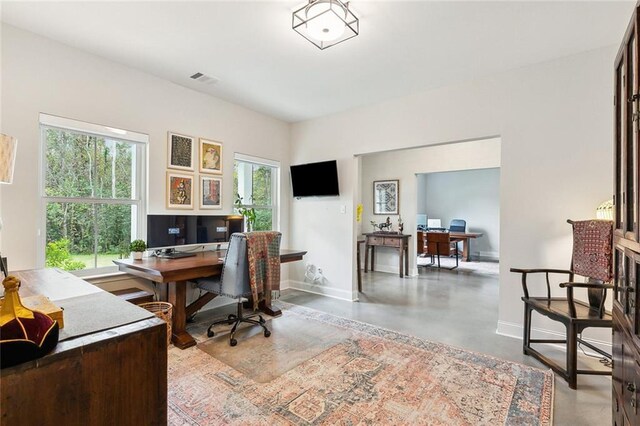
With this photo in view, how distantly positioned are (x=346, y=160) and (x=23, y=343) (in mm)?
3937

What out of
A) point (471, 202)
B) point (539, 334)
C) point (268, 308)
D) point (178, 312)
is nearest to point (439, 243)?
point (471, 202)

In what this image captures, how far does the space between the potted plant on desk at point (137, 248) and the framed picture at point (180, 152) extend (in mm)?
919

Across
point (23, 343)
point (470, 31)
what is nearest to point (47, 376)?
point (23, 343)

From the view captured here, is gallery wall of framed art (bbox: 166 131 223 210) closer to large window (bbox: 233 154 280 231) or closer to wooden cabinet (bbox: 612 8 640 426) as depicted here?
large window (bbox: 233 154 280 231)

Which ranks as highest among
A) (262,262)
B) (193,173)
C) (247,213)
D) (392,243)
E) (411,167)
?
(411,167)

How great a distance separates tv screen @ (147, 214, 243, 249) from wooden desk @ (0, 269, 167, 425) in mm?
2114

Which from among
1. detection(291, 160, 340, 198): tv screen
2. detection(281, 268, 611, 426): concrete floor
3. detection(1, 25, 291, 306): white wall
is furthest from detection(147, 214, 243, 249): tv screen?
detection(281, 268, 611, 426): concrete floor

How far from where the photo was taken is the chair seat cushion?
214 centimetres

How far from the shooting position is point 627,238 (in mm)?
1253

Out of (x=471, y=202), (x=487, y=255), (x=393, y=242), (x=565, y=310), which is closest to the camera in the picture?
(x=565, y=310)

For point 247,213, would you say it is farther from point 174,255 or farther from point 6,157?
point 6,157

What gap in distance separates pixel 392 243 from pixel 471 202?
4287 millimetres

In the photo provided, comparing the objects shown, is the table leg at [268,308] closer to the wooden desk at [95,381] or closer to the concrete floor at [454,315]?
the concrete floor at [454,315]

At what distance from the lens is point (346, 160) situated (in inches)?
172
